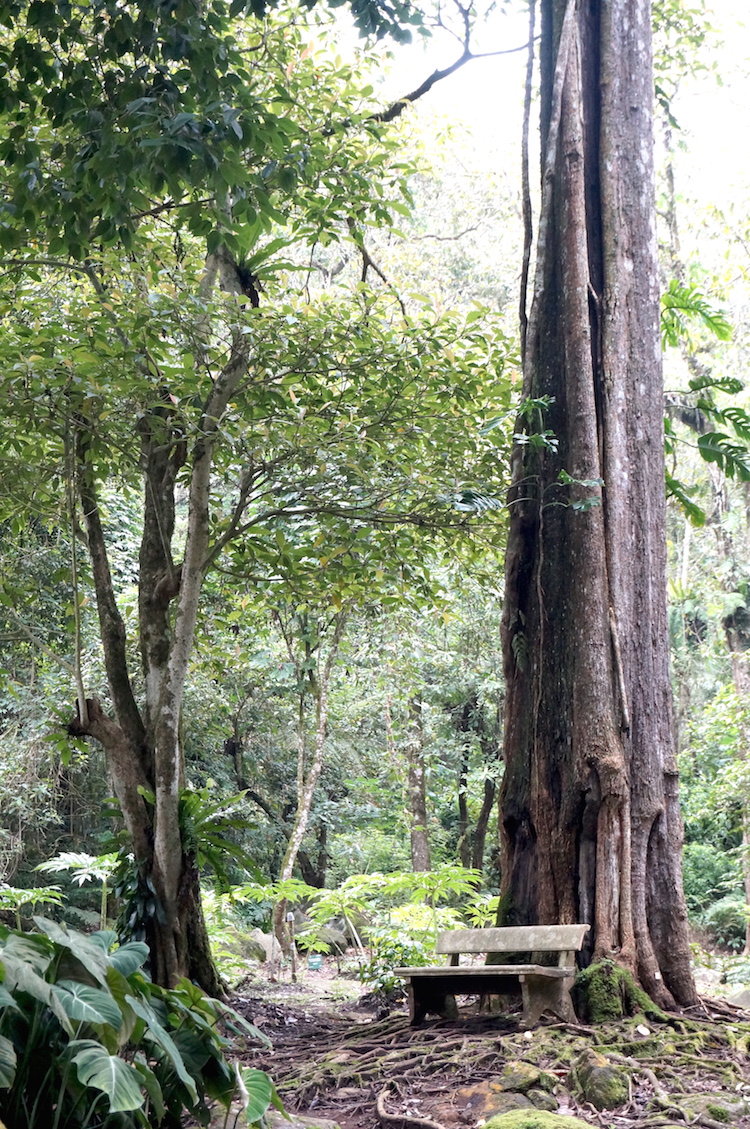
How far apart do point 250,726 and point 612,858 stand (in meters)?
10.1

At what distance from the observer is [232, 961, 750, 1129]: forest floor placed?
3.41m

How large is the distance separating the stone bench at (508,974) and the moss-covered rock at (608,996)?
0.08m

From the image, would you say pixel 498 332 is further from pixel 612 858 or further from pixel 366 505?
pixel 612 858

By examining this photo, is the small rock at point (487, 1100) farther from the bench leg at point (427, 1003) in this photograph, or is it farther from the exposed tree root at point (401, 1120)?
the bench leg at point (427, 1003)

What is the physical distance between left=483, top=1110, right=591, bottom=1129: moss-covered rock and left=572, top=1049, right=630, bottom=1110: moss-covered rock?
0.35 m

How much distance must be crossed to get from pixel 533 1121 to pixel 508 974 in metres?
1.15

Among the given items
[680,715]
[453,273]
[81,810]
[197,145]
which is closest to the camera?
[197,145]

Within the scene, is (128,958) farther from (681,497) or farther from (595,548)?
(681,497)

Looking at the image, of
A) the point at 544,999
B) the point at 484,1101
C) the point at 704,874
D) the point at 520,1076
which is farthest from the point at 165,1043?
the point at 704,874

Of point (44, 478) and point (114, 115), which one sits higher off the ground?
point (114, 115)

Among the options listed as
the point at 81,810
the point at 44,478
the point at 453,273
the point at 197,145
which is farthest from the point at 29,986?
the point at 453,273

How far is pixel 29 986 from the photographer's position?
2.25 m

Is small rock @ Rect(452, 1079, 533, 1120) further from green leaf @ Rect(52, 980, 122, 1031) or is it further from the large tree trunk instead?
green leaf @ Rect(52, 980, 122, 1031)

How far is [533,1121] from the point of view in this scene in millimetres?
3061
